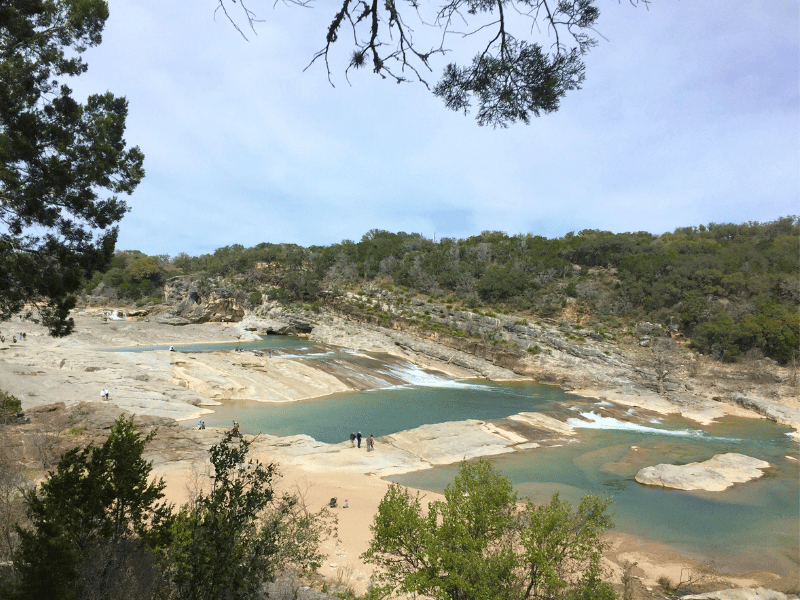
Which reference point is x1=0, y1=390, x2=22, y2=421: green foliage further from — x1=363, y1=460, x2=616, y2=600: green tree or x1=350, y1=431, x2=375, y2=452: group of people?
x1=363, y1=460, x2=616, y2=600: green tree

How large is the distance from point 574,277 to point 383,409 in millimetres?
43207

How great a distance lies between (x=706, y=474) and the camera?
60.5 feet

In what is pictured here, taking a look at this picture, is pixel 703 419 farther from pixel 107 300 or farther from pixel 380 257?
pixel 107 300

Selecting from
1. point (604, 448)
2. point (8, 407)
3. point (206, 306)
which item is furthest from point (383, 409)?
point (206, 306)

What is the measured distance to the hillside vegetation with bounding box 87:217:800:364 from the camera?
42812mm

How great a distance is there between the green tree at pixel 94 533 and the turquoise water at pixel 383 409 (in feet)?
51.3

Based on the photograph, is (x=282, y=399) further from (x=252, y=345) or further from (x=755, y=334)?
(x=755, y=334)

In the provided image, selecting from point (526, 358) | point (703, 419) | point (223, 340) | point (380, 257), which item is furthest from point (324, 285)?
point (703, 419)

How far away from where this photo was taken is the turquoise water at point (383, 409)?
2402cm

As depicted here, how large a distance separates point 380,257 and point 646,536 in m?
64.9

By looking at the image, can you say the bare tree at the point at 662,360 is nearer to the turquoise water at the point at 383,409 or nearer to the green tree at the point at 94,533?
the turquoise water at the point at 383,409

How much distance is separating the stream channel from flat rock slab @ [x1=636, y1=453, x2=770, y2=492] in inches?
15.9

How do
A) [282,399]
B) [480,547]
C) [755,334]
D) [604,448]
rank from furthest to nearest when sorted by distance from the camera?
[755,334] → [282,399] → [604,448] → [480,547]

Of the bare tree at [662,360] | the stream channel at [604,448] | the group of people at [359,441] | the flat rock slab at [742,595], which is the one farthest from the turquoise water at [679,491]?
the bare tree at [662,360]
